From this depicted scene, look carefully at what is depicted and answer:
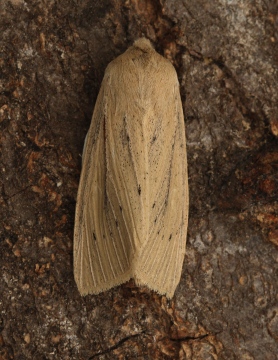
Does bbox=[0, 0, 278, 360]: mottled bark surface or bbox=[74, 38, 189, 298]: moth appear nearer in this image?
bbox=[0, 0, 278, 360]: mottled bark surface

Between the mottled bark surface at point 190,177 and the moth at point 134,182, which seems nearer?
the mottled bark surface at point 190,177

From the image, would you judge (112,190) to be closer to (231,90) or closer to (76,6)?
(231,90)

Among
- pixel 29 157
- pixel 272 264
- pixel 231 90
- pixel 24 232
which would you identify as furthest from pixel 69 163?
pixel 272 264
